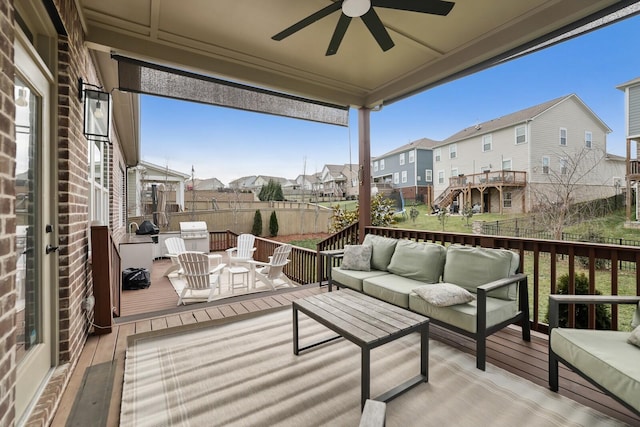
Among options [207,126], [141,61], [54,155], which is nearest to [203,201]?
[207,126]

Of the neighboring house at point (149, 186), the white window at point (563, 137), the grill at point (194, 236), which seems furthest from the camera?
the neighboring house at point (149, 186)

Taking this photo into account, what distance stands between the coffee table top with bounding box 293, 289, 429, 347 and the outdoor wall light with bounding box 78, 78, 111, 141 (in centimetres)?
250

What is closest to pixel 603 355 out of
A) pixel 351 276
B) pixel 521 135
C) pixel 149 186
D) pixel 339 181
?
pixel 351 276

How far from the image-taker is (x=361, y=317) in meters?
2.21

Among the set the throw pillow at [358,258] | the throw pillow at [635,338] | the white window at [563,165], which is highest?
the white window at [563,165]

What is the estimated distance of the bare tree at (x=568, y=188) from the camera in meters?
3.59

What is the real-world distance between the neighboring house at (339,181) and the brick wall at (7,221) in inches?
194

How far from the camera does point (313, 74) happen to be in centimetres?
398

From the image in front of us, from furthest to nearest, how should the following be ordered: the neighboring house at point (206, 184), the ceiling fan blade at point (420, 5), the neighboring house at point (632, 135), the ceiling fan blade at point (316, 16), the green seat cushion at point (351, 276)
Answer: the neighboring house at point (206, 184), the green seat cushion at point (351, 276), the neighboring house at point (632, 135), the ceiling fan blade at point (316, 16), the ceiling fan blade at point (420, 5)

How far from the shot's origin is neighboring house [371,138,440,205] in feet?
20.5

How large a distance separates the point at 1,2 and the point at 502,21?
368 cm

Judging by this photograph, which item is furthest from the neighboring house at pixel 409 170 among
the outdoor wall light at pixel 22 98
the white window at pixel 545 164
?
the outdoor wall light at pixel 22 98

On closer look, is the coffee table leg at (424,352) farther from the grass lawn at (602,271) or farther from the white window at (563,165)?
the white window at (563,165)

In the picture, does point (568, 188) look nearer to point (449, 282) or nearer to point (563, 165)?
point (563, 165)
